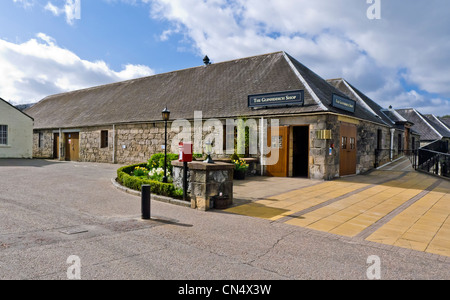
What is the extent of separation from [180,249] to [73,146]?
22448 millimetres

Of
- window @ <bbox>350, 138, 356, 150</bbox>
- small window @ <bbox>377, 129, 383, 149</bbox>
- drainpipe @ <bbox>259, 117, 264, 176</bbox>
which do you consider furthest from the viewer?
small window @ <bbox>377, 129, 383, 149</bbox>

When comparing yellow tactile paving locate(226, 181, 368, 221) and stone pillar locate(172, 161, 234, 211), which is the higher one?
stone pillar locate(172, 161, 234, 211)

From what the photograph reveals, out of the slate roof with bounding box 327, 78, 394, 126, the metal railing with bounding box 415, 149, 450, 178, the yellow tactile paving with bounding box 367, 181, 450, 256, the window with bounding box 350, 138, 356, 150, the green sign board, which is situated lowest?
the yellow tactile paving with bounding box 367, 181, 450, 256

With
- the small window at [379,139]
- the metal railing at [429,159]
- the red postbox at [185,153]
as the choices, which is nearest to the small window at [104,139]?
the red postbox at [185,153]

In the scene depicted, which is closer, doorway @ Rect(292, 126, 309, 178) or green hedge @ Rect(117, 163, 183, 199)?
green hedge @ Rect(117, 163, 183, 199)

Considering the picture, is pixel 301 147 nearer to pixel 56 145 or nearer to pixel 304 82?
pixel 304 82

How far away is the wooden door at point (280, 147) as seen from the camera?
1384cm

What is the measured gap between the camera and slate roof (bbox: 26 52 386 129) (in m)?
15.1

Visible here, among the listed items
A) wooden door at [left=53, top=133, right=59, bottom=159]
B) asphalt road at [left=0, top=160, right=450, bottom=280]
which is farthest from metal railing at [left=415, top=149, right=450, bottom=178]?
wooden door at [left=53, top=133, right=59, bottom=159]

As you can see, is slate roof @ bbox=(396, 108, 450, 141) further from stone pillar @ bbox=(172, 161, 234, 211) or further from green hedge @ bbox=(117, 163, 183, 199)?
green hedge @ bbox=(117, 163, 183, 199)

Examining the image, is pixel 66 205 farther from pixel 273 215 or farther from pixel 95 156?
pixel 95 156

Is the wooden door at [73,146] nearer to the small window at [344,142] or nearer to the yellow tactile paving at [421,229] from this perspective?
the small window at [344,142]

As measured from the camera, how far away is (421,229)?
5.91m

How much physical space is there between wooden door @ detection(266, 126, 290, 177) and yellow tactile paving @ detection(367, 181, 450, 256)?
20.6ft
